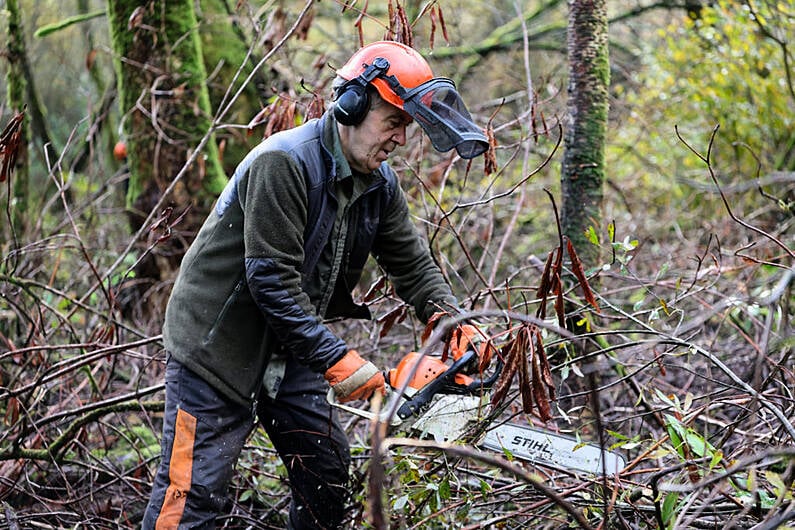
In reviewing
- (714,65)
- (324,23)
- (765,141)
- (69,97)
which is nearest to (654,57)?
(714,65)

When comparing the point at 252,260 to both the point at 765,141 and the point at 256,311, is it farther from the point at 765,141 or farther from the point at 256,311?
the point at 765,141

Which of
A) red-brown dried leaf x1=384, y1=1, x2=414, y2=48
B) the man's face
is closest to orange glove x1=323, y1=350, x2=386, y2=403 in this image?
the man's face

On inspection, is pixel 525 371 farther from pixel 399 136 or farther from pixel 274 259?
pixel 399 136

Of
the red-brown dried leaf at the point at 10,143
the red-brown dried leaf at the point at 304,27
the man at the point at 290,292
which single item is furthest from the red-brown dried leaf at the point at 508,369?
the red-brown dried leaf at the point at 304,27

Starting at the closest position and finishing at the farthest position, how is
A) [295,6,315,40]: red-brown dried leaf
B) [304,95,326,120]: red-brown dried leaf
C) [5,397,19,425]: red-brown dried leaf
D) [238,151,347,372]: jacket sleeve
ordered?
[238,151,347,372]: jacket sleeve, [5,397,19,425]: red-brown dried leaf, [304,95,326,120]: red-brown dried leaf, [295,6,315,40]: red-brown dried leaf

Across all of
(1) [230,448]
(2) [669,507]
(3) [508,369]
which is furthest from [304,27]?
(2) [669,507]

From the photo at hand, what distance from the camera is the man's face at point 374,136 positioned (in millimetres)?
2824

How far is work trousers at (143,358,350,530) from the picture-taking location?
2.72 meters

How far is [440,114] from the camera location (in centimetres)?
274

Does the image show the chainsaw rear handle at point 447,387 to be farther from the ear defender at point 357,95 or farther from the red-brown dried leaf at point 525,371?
the ear defender at point 357,95

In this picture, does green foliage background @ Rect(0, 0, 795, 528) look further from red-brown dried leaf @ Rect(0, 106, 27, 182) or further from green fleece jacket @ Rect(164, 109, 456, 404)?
red-brown dried leaf @ Rect(0, 106, 27, 182)

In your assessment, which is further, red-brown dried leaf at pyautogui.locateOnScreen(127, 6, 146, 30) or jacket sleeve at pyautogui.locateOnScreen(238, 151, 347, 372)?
red-brown dried leaf at pyautogui.locateOnScreen(127, 6, 146, 30)

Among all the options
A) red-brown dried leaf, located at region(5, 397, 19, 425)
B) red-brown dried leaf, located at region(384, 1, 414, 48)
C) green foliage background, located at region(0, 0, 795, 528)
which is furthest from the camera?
red-brown dried leaf, located at region(5, 397, 19, 425)

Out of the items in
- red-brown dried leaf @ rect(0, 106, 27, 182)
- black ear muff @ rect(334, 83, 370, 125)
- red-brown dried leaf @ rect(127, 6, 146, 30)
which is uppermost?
red-brown dried leaf @ rect(127, 6, 146, 30)
